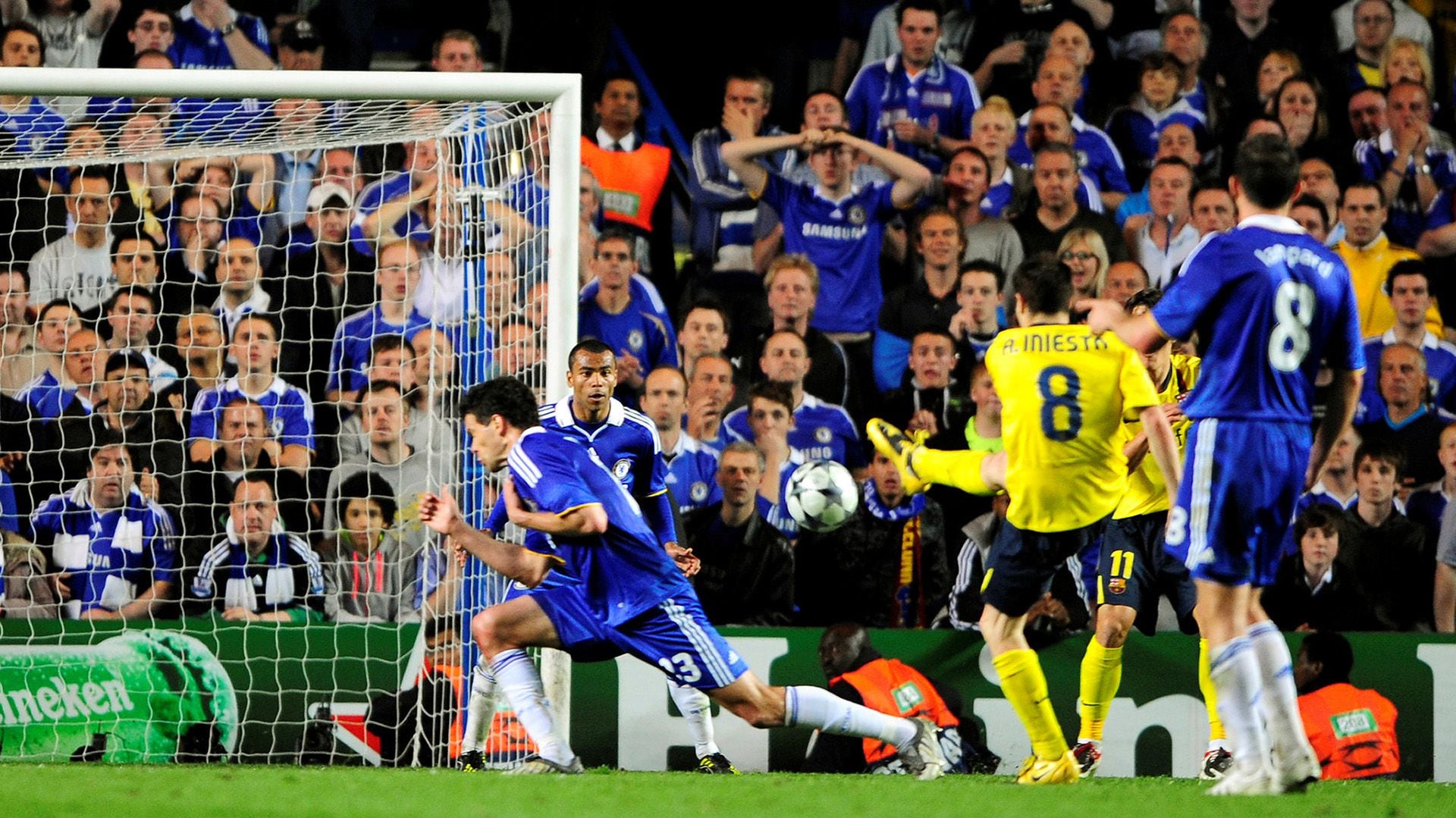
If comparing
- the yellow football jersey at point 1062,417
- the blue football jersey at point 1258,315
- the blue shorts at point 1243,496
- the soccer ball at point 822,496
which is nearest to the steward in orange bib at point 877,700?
the soccer ball at point 822,496

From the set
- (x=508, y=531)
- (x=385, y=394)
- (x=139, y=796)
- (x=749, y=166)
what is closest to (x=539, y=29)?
(x=749, y=166)

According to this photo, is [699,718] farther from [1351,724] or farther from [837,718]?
[1351,724]

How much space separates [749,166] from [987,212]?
1.46 meters

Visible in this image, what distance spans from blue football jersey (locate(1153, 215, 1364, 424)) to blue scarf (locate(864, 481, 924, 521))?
384cm

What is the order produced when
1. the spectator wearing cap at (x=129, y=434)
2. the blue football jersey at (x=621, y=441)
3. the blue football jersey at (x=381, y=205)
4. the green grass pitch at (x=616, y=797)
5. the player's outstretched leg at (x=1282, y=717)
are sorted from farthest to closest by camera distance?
the blue football jersey at (x=381, y=205), the spectator wearing cap at (x=129, y=434), the blue football jersey at (x=621, y=441), the player's outstretched leg at (x=1282, y=717), the green grass pitch at (x=616, y=797)

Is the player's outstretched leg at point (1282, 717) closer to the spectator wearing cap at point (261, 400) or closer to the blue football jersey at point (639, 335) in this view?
the blue football jersey at point (639, 335)

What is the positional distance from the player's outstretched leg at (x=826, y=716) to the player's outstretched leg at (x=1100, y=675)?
3.07 feet

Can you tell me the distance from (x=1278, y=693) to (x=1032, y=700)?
1455 mm

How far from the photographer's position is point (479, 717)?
22.1 feet

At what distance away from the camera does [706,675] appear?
18.3 ft

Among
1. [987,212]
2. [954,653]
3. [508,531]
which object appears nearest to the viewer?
[508,531]

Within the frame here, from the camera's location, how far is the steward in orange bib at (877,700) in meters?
7.64

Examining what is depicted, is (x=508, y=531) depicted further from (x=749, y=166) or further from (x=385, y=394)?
(x=749, y=166)

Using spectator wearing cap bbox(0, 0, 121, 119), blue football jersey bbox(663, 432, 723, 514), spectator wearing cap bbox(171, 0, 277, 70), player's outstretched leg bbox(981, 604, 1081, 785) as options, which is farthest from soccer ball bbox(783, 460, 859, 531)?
spectator wearing cap bbox(0, 0, 121, 119)
